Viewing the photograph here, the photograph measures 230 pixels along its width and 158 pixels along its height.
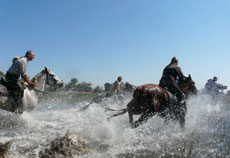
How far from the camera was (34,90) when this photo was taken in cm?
791

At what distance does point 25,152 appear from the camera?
4.80 meters

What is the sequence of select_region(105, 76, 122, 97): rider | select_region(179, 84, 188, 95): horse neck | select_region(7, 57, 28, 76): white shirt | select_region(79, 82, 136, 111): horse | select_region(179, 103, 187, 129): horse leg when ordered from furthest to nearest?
1. select_region(105, 76, 122, 97): rider
2. select_region(79, 82, 136, 111): horse
3. select_region(179, 84, 188, 95): horse neck
4. select_region(179, 103, 187, 129): horse leg
5. select_region(7, 57, 28, 76): white shirt

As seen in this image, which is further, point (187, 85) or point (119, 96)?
point (119, 96)

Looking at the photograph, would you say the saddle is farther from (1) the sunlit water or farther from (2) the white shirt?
(2) the white shirt

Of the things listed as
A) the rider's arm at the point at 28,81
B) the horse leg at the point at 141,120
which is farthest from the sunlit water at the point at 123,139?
the rider's arm at the point at 28,81

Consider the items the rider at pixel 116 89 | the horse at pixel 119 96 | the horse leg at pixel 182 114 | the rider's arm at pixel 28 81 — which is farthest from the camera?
the rider at pixel 116 89

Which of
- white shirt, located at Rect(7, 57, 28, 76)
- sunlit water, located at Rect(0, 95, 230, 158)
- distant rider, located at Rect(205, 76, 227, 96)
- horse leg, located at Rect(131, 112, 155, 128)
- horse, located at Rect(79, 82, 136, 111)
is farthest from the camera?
distant rider, located at Rect(205, 76, 227, 96)

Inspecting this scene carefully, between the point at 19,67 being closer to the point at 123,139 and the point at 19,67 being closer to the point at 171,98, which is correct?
the point at 123,139

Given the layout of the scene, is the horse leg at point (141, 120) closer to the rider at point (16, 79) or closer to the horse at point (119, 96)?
the rider at point (16, 79)

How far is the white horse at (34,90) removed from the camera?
7109 millimetres

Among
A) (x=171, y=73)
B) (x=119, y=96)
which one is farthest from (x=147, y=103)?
(x=119, y=96)

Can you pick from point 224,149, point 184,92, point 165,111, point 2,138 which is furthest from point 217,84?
point 2,138

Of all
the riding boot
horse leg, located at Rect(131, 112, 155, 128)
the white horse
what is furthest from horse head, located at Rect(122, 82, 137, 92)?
the riding boot

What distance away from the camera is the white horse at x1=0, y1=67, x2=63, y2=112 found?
23.3ft
